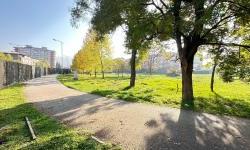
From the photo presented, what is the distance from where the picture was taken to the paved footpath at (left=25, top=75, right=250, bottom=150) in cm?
775

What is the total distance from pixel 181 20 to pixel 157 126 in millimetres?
5868

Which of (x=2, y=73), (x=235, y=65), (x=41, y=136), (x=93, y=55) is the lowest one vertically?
(x=41, y=136)

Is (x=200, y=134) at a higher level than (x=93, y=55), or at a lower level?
lower

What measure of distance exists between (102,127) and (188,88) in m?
7.61

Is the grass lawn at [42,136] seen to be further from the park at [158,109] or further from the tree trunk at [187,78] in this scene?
the tree trunk at [187,78]

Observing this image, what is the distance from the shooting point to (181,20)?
13883 millimetres

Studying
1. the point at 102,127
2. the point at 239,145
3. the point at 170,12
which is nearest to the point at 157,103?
the point at 170,12

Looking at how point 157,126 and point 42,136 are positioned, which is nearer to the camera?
point 42,136

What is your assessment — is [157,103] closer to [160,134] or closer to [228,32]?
[228,32]

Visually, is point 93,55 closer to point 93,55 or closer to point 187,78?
point 93,55

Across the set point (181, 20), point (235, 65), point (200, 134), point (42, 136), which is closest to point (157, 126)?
point (200, 134)

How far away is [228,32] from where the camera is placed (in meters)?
15.5

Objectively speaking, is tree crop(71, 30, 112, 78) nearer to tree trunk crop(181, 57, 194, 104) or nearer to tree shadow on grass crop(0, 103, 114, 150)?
tree trunk crop(181, 57, 194, 104)

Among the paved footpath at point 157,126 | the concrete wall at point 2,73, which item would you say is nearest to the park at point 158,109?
the paved footpath at point 157,126
